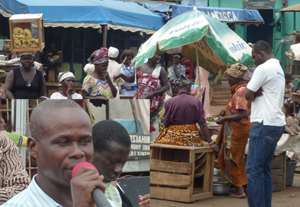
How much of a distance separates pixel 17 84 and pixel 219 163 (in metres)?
2.73

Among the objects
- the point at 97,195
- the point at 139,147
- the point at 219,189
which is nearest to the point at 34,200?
the point at 97,195

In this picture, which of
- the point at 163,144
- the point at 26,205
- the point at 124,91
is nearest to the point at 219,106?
the point at 124,91

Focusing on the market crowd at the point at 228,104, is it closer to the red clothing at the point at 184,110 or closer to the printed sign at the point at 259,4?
the red clothing at the point at 184,110

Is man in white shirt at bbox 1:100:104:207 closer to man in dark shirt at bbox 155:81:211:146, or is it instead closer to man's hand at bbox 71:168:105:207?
man's hand at bbox 71:168:105:207

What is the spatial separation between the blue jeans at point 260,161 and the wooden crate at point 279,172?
2631 mm

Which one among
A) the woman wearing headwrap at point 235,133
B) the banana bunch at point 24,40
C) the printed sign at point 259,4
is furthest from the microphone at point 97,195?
the printed sign at point 259,4

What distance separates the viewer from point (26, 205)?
2.08 m

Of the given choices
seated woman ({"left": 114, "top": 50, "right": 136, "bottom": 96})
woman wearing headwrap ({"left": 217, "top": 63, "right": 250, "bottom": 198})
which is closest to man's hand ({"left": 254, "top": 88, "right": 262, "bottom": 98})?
woman wearing headwrap ({"left": 217, "top": 63, "right": 250, "bottom": 198})

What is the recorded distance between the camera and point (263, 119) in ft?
24.8

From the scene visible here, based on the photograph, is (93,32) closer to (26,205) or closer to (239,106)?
(239,106)

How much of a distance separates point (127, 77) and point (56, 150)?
447 inches

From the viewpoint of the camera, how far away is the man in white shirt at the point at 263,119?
297 inches

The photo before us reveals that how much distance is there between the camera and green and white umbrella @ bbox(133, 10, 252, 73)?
1005 cm

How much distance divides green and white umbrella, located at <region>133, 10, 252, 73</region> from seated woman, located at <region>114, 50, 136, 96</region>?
6.37ft
